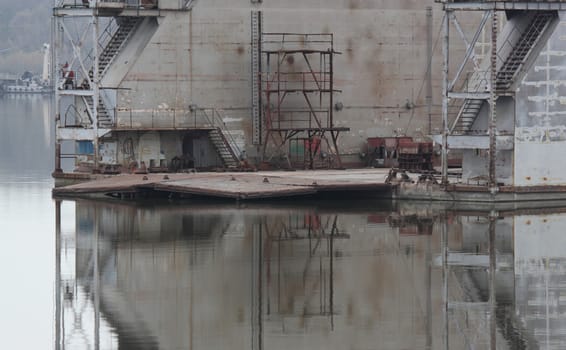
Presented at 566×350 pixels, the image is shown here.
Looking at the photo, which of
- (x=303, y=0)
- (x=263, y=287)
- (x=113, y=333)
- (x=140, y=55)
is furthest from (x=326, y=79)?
(x=113, y=333)

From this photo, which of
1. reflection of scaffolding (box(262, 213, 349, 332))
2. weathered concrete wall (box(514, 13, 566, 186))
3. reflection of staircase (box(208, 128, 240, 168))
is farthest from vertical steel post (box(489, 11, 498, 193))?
reflection of staircase (box(208, 128, 240, 168))

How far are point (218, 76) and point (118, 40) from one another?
3696mm

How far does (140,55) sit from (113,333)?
1046 inches

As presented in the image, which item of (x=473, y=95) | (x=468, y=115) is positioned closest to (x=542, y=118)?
(x=473, y=95)

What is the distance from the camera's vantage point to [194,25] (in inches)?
2183

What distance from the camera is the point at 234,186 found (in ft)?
159

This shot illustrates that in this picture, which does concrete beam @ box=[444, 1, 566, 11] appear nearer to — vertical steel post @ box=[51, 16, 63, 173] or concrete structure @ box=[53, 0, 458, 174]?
concrete structure @ box=[53, 0, 458, 174]

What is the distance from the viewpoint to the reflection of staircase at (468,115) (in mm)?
49406

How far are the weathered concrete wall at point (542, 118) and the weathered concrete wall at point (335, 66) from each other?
1068 cm

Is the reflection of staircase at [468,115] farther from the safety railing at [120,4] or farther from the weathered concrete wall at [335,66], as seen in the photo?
the safety railing at [120,4]

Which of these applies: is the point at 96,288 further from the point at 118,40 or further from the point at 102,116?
the point at 118,40

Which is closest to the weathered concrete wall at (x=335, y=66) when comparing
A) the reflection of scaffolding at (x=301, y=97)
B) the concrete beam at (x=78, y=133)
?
the reflection of scaffolding at (x=301, y=97)

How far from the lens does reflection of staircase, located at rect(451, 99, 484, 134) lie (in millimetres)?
49406

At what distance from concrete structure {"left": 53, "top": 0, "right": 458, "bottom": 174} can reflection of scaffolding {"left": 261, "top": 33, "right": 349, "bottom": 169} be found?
0.10 meters
